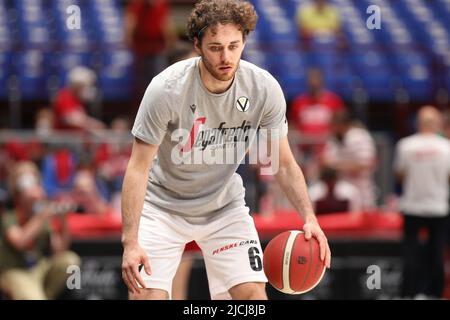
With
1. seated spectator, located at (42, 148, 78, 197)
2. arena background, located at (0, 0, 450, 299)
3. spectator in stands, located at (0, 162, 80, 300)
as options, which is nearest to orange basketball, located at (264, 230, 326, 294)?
arena background, located at (0, 0, 450, 299)

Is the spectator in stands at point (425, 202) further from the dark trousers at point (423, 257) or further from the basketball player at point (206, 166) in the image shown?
the basketball player at point (206, 166)

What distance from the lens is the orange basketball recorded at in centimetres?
537

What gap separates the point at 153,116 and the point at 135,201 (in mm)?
470

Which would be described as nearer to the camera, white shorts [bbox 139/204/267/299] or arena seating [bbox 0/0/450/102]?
white shorts [bbox 139/204/267/299]

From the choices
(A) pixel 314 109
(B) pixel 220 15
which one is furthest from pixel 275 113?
(A) pixel 314 109

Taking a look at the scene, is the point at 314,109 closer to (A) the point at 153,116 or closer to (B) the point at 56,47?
(B) the point at 56,47

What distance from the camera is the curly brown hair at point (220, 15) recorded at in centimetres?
520

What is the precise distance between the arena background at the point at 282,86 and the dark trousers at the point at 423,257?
0.30 metres

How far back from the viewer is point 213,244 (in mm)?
5633

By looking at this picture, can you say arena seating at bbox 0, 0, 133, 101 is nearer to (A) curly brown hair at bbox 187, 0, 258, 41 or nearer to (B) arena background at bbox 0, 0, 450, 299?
(B) arena background at bbox 0, 0, 450, 299

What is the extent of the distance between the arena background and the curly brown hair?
88.4 inches

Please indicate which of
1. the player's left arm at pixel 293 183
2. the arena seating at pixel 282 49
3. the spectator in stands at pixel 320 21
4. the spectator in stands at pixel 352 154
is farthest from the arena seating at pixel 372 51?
the player's left arm at pixel 293 183
